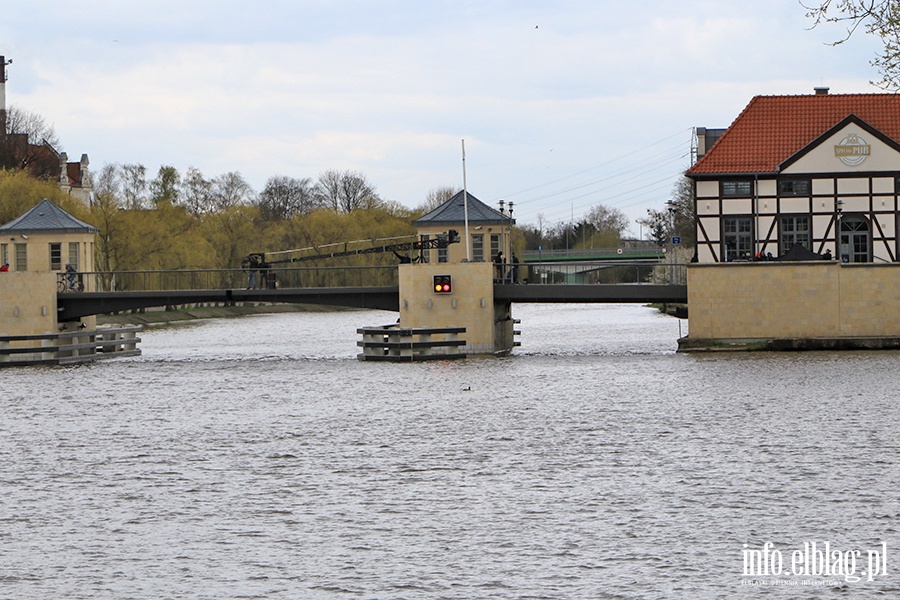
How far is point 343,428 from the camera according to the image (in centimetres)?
2980

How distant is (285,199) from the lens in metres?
146

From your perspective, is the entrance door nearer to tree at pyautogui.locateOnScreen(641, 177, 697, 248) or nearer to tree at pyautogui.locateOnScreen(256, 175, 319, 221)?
tree at pyautogui.locateOnScreen(641, 177, 697, 248)

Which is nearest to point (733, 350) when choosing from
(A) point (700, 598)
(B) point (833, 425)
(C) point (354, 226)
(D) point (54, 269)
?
(B) point (833, 425)

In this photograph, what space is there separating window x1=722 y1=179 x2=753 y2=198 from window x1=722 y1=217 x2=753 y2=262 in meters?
0.92

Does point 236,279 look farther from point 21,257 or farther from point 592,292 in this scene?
point 592,292

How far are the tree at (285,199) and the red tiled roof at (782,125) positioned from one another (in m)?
86.7

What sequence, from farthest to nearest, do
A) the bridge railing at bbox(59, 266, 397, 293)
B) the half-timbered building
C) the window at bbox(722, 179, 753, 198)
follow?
the window at bbox(722, 179, 753, 198), the half-timbered building, the bridge railing at bbox(59, 266, 397, 293)

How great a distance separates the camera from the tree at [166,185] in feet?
385

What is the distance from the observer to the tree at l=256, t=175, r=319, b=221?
144m

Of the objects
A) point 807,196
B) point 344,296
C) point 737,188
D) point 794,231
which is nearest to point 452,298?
point 344,296

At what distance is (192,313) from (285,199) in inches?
2082

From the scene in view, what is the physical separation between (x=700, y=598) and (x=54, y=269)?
44.4 m

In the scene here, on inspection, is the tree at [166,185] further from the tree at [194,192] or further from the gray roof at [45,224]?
the gray roof at [45,224]

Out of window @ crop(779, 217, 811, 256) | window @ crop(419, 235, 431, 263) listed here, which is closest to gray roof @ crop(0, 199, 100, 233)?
window @ crop(419, 235, 431, 263)
